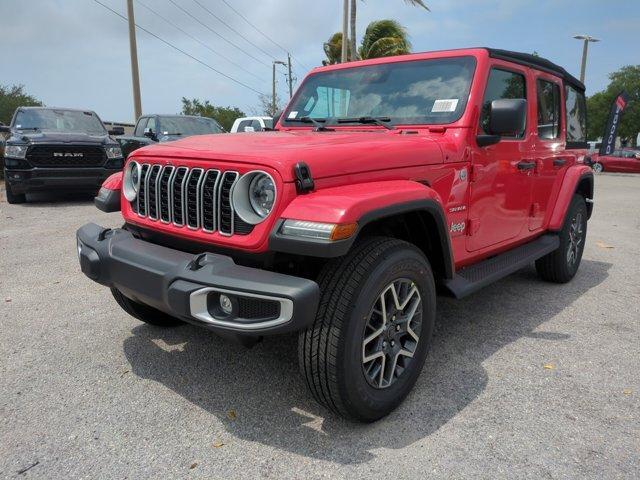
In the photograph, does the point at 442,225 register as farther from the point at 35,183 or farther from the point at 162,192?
the point at 35,183

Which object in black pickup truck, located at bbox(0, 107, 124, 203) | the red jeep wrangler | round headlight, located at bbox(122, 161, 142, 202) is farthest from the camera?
black pickup truck, located at bbox(0, 107, 124, 203)

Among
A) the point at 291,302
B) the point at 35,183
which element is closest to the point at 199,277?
the point at 291,302

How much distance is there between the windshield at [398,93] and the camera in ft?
10.8

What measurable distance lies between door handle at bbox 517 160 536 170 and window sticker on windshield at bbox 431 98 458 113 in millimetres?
846

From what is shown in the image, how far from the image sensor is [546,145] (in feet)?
13.9

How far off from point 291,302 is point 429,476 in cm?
94

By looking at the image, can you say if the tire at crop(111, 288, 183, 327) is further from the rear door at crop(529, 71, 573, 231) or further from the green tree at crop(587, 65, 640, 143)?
the green tree at crop(587, 65, 640, 143)

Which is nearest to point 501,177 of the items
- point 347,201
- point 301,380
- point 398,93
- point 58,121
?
point 398,93

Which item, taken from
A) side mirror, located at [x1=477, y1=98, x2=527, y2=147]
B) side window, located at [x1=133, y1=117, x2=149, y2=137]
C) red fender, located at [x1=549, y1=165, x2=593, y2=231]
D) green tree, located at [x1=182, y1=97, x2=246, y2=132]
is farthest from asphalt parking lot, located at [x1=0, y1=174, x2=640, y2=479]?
green tree, located at [x1=182, y1=97, x2=246, y2=132]

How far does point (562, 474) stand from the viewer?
2.13 m

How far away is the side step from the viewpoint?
303 cm

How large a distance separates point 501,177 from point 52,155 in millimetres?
8148

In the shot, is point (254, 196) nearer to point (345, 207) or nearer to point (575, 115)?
point (345, 207)

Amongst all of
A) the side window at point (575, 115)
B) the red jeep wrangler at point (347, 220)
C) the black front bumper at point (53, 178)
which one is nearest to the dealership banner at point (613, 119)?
the side window at point (575, 115)
